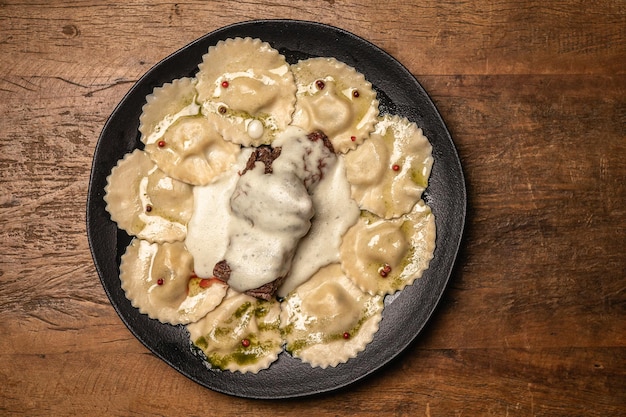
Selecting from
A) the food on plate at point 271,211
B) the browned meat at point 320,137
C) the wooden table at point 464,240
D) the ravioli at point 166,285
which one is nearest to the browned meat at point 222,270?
the food on plate at point 271,211

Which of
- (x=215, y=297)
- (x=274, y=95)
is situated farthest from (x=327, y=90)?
(x=215, y=297)

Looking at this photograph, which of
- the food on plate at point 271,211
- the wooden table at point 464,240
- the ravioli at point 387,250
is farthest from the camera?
the wooden table at point 464,240

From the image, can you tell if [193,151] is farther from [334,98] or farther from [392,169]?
[392,169]

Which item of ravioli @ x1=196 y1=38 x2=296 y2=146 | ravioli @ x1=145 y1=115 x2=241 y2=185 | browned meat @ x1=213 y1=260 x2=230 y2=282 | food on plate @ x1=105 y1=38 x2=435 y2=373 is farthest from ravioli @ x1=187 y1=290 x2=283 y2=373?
ravioli @ x1=196 y1=38 x2=296 y2=146

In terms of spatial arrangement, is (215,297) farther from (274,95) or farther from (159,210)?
(274,95)

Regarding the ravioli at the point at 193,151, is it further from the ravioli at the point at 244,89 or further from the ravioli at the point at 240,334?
the ravioli at the point at 240,334
